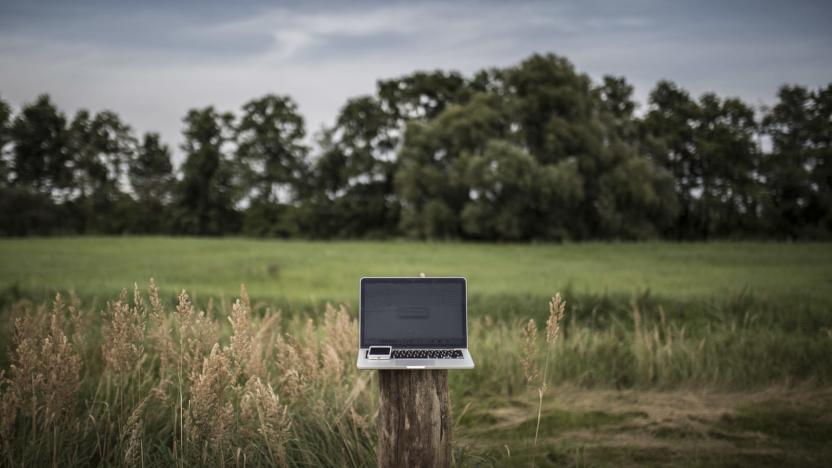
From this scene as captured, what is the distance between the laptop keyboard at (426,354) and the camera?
11.9ft

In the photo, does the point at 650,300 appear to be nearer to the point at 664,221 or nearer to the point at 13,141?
the point at 664,221

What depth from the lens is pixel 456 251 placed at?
29766 millimetres

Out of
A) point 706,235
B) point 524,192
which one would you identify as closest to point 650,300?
point 524,192

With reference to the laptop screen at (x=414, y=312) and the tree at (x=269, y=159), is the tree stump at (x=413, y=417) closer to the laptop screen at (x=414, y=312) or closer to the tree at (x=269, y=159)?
the laptop screen at (x=414, y=312)

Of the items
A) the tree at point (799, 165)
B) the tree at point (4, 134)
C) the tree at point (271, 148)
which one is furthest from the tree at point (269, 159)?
the tree at point (799, 165)

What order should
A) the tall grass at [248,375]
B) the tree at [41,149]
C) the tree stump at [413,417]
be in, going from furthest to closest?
1. the tree at [41,149]
2. the tall grass at [248,375]
3. the tree stump at [413,417]

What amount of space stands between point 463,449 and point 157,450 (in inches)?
94.0

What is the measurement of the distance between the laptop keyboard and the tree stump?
87mm

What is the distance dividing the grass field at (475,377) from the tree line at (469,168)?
1695 cm

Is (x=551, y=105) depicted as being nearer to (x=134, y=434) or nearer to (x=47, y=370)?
(x=47, y=370)

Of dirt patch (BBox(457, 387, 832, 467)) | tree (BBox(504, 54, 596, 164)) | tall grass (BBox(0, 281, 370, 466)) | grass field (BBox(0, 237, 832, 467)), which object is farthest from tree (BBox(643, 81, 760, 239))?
tall grass (BBox(0, 281, 370, 466))

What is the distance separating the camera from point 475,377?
8695 mm

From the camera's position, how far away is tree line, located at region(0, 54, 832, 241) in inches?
1399

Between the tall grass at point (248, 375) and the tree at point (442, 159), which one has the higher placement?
the tree at point (442, 159)
